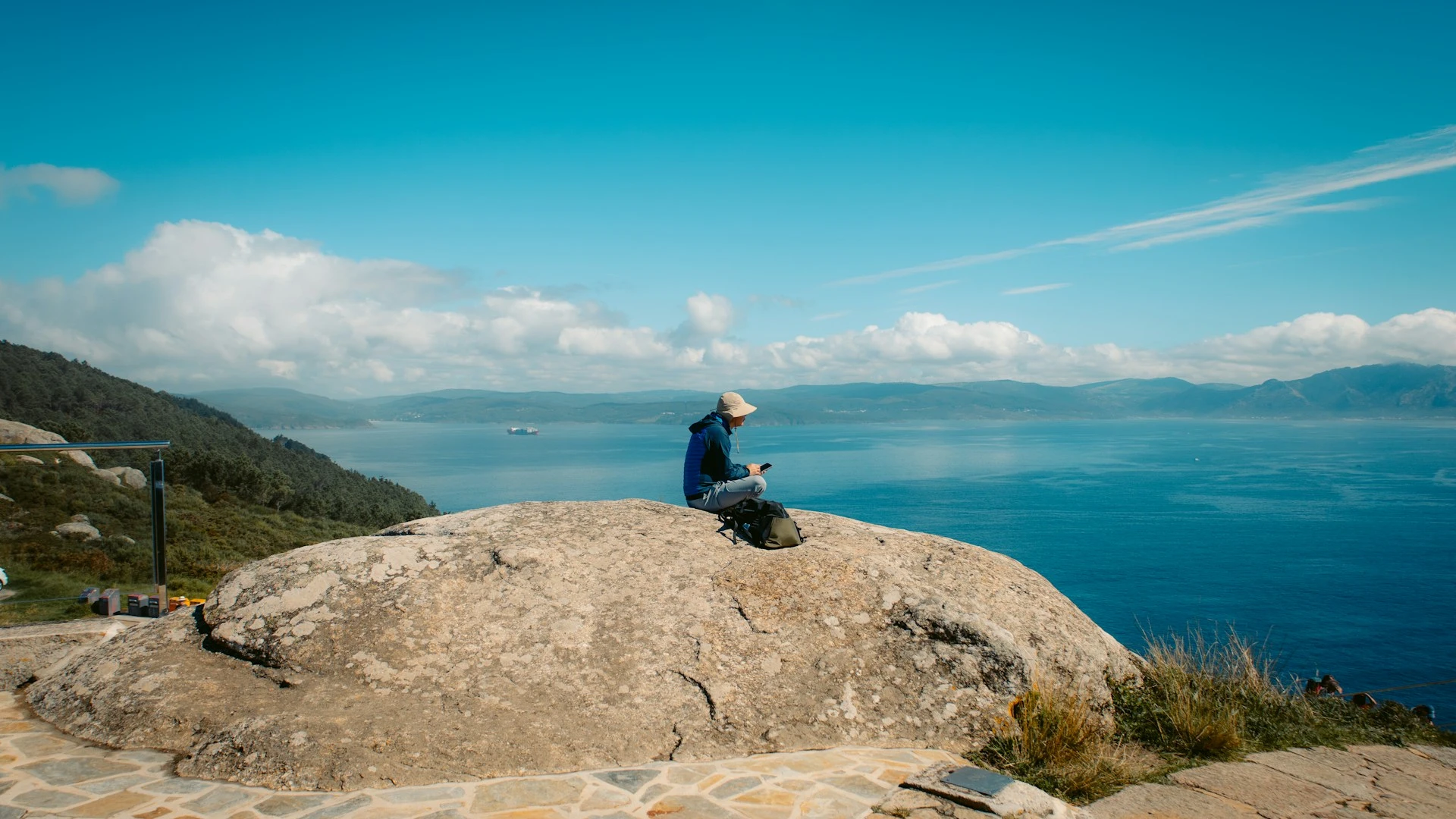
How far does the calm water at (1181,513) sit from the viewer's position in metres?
42.9

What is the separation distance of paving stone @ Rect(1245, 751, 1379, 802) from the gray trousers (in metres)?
4.66

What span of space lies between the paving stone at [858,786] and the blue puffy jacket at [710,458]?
351cm

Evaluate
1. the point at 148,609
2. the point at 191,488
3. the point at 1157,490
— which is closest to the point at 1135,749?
the point at 148,609

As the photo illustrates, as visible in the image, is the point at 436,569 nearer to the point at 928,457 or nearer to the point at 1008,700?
the point at 1008,700

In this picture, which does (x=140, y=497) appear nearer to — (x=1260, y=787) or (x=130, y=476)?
(x=130, y=476)

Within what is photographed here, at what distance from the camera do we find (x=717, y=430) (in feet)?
26.8

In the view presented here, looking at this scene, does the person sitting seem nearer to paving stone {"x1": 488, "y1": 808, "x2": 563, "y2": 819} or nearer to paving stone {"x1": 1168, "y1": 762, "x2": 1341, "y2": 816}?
paving stone {"x1": 488, "y1": 808, "x2": 563, "y2": 819}

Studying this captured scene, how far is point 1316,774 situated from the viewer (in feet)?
19.7

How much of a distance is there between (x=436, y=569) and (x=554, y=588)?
1037mm

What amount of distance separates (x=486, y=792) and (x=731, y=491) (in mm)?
3943

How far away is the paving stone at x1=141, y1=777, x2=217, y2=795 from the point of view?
474 cm

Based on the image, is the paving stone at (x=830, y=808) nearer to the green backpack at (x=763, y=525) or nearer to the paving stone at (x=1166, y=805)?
the paving stone at (x=1166, y=805)

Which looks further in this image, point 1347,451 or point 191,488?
point 1347,451

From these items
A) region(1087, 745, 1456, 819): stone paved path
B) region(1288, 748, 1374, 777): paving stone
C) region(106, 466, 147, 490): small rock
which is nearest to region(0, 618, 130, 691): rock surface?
region(106, 466, 147, 490): small rock
